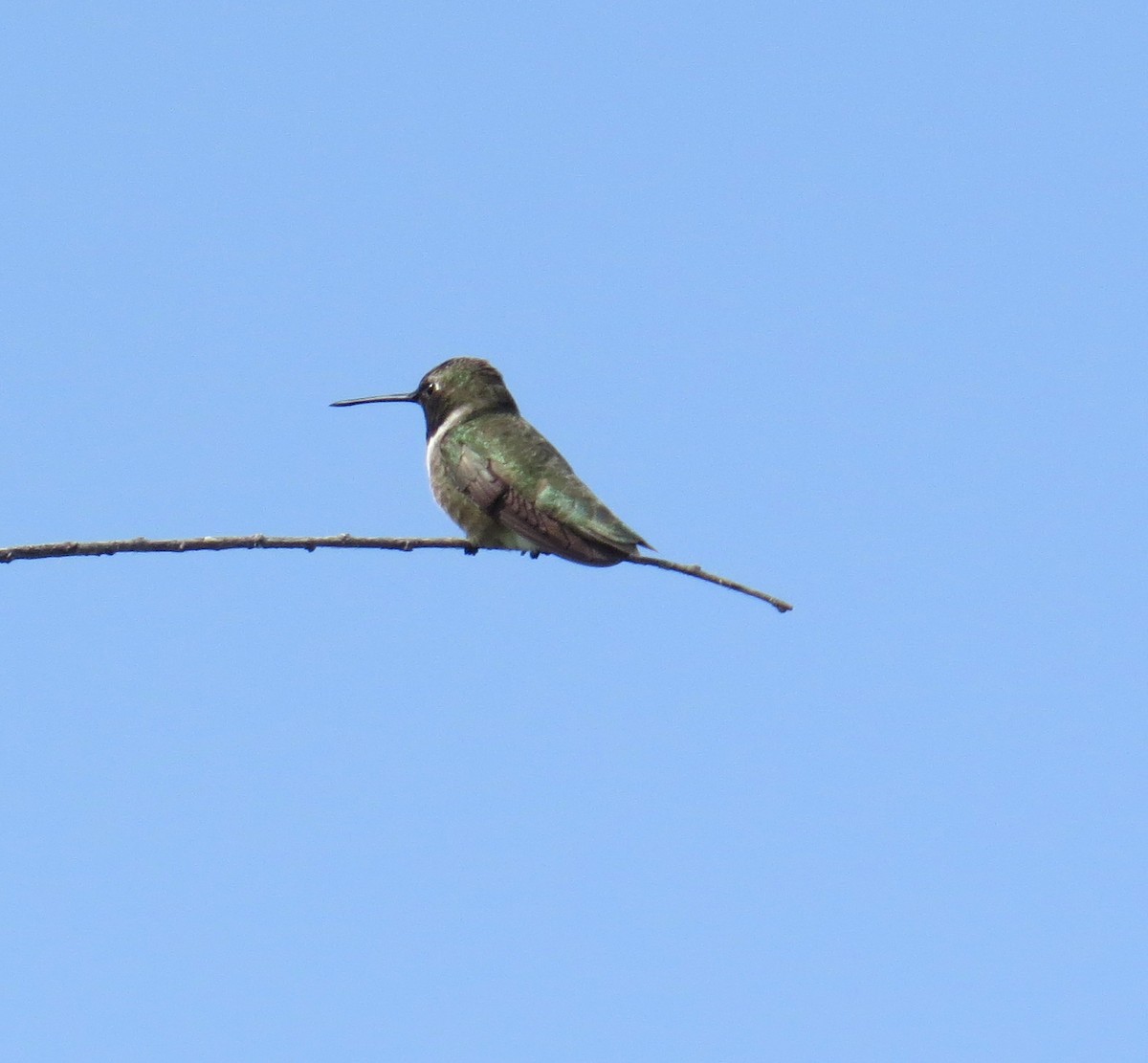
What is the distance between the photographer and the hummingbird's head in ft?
28.5

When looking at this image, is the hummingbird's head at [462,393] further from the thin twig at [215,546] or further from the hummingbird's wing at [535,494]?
the thin twig at [215,546]

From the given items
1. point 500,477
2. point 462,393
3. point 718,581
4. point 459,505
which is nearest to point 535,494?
point 500,477

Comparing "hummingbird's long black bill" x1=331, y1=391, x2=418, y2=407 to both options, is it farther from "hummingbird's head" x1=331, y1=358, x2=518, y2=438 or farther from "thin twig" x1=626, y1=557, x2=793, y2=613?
"thin twig" x1=626, y1=557, x2=793, y2=613

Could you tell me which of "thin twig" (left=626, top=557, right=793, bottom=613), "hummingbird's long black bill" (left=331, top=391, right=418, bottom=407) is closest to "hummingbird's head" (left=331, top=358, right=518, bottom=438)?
"hummingbird's long black bill" (left=331, top=391, right=418, bottom=407)

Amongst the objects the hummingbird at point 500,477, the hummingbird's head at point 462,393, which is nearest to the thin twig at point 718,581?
the hummingbird at point 500,477

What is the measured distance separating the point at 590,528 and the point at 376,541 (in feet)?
8.61

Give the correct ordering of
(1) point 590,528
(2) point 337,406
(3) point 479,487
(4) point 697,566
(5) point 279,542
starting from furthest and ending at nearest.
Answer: (2) point 337,406
(3) point 479,487
(1) point 590,528
(4) point 697,566
(5) point 279,542

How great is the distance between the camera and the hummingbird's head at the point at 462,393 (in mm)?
8695

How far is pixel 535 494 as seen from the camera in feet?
23.9

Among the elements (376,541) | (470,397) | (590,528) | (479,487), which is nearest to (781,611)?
(376,541)

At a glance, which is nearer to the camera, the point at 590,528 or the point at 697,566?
the point at 697,566

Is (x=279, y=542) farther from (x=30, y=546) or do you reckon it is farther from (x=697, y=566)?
(x=697, y=566)

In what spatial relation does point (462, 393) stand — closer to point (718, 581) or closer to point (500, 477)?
point (500, 477)

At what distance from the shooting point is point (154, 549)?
355 centimetres
